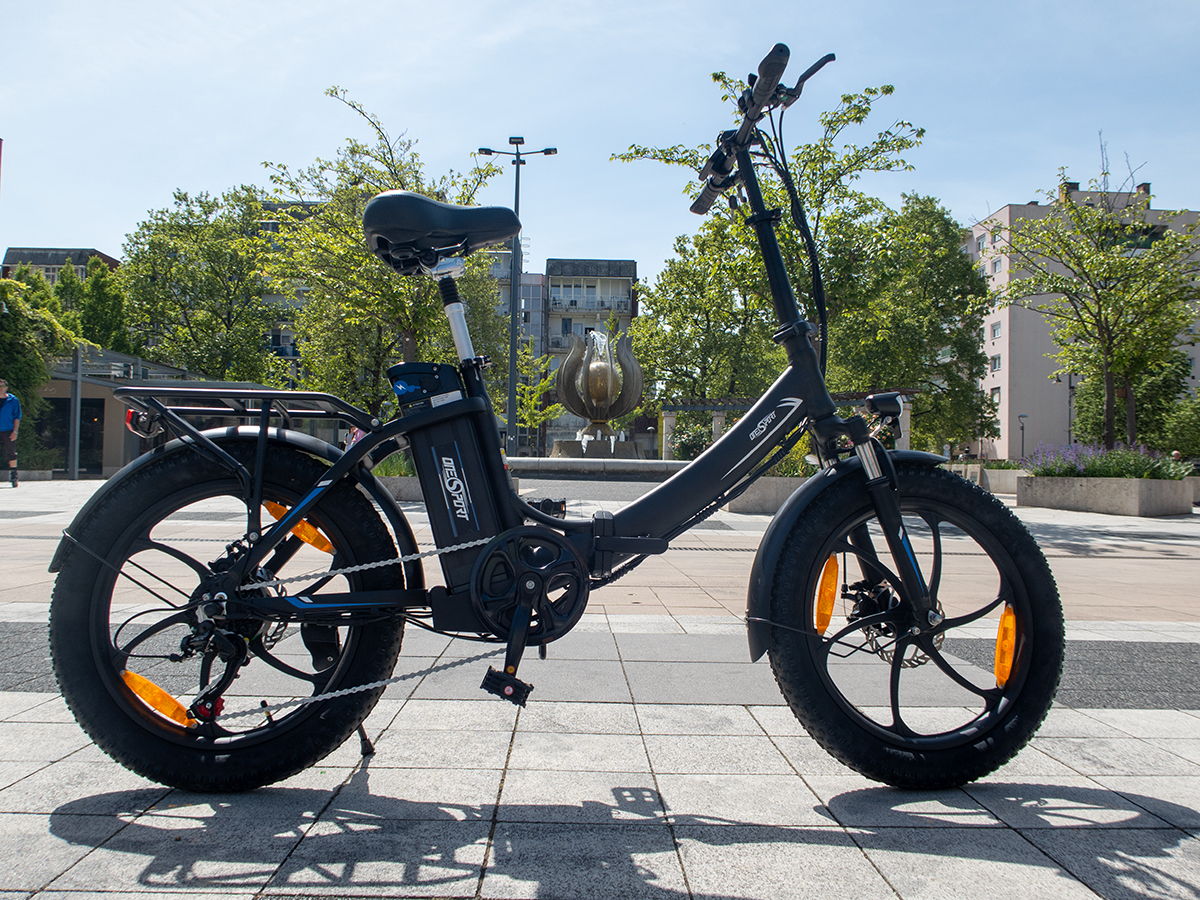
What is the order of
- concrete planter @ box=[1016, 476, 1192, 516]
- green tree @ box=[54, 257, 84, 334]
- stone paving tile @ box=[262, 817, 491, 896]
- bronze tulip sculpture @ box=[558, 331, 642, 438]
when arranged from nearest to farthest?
1. stone paving tile @ box=[262, 817, 491, 896]
2. concrete planter @ box=[1016, 476, 1192, 516]
3. bronze tulip sculpture @ box=[558, 331, 642, 438]
4. green tree @ box=[54, 257, 84, 334]

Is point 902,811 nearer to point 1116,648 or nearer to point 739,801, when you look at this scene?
point 739,801

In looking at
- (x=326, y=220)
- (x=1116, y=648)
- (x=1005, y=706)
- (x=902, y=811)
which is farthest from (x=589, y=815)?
(x=326, y=220)

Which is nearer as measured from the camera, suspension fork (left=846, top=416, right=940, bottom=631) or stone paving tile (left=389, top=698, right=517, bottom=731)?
suspension fork (left=846, top=416, right=940, bottom=631)

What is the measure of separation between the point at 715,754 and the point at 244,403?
1.77 metres

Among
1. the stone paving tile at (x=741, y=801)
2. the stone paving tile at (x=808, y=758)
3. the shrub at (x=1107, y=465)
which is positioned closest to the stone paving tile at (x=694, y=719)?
the stone paving tile at (x=808, y=758)

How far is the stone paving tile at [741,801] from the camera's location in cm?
183

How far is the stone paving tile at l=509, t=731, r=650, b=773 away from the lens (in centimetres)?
216

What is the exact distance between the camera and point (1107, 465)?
1488 centimetres

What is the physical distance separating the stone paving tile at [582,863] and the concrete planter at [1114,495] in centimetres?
1606

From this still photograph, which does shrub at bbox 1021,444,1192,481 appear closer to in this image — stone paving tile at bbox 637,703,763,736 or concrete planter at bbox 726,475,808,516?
concrete planter at bbox 726,475,808,516

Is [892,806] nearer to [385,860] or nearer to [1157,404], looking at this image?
[385,860]

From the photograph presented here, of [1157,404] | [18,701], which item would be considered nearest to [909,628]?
[18,701]

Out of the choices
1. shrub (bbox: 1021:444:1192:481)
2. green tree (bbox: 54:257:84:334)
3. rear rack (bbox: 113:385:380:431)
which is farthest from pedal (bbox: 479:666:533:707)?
green tree (bbox: 54:257:84:334)

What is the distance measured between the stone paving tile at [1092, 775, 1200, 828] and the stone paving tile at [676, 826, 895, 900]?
908mm
